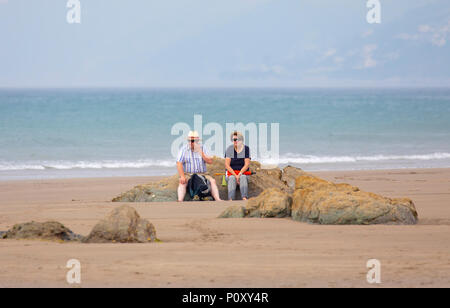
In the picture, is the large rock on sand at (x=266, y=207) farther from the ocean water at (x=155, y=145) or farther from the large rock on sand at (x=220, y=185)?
the ocean water at (x=155, y=145)

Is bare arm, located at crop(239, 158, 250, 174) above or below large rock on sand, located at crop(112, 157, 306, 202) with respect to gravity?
above

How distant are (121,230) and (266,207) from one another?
2.38 meters

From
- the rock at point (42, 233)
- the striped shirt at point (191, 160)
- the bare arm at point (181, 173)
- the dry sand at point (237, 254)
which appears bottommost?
the dry sand at point (237, 254)

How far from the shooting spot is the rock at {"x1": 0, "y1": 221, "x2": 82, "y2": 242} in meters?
6.85

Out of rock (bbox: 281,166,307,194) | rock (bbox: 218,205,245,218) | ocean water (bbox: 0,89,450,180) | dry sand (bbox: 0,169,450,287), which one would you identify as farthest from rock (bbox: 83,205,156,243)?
ocean water (bbox: 0,89,450,180)

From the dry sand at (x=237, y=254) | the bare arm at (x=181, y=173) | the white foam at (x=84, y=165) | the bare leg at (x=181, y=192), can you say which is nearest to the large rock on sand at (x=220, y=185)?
the bare leg at (x=181, y=192)

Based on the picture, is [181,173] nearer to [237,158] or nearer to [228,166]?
[228,166]

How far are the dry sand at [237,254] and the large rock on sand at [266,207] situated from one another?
0.26 metres

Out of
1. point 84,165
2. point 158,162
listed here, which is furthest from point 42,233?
point 158,162

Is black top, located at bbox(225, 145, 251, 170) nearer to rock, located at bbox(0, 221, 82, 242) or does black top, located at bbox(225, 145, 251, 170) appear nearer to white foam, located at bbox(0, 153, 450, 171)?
rock, located at bbox(0, 221, 82, 242)

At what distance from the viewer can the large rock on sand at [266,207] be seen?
8.40 metres

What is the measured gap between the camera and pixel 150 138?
104 feet

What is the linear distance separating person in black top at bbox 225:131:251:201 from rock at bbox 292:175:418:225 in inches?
106

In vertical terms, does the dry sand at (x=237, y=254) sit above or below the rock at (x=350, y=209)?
below
